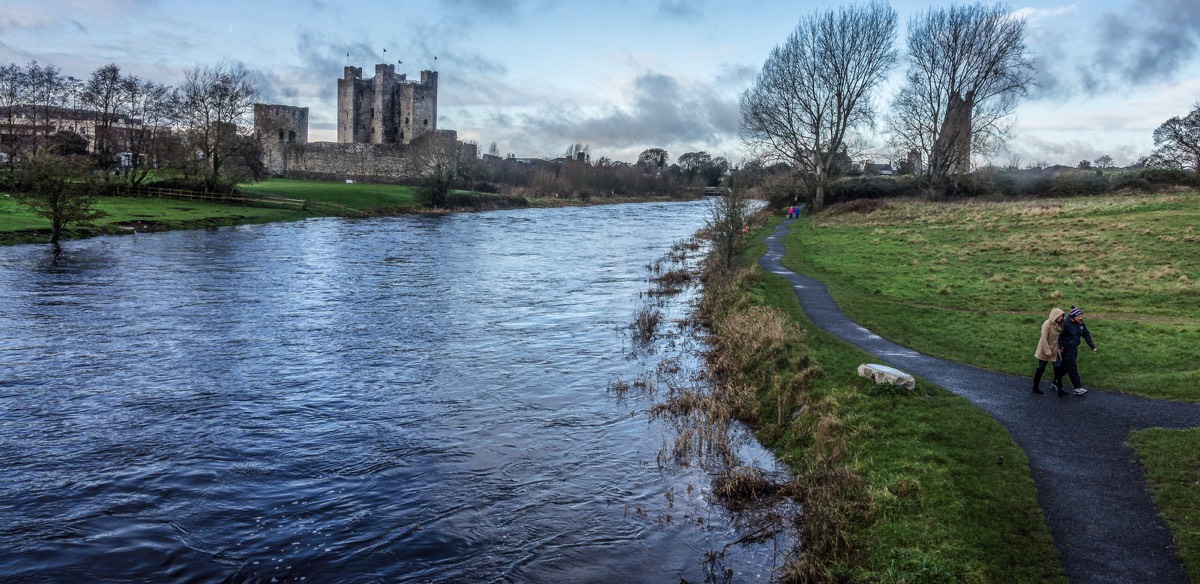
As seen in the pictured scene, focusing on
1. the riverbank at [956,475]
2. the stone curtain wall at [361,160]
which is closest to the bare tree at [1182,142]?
the riverbank at [956,475]

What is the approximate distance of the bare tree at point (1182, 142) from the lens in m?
56.5

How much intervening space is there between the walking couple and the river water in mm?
5986

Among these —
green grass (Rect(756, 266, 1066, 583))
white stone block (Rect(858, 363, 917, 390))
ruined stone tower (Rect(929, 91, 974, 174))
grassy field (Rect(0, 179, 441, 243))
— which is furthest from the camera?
ruined stone tower (Rect(929, 91, 974, 174))

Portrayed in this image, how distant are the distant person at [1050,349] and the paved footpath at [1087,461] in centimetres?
22

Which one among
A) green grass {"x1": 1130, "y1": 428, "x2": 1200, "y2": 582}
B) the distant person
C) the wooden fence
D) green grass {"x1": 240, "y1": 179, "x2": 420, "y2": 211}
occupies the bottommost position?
green grass {"x1": 1130, "y1": 428, "x2": 1200, "y2": 582}

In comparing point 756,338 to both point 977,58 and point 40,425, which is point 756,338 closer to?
point 40,425

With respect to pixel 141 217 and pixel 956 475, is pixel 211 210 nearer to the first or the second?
pixel 141 217

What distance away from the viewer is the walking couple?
12.1m

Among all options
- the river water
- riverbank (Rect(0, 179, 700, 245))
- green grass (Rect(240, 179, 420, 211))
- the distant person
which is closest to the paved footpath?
the distant person

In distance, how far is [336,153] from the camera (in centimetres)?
8656

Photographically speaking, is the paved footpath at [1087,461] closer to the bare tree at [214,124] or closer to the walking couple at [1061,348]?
the walking couple at [1061,348]

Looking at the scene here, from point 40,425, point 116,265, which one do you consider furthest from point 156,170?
point 40,425

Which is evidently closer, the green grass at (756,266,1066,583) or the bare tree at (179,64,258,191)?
the green grass at (756,266,1066,583)

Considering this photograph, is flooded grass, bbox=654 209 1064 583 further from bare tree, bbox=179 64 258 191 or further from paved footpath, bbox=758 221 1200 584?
bare tree, bbox=179 64 258 191
